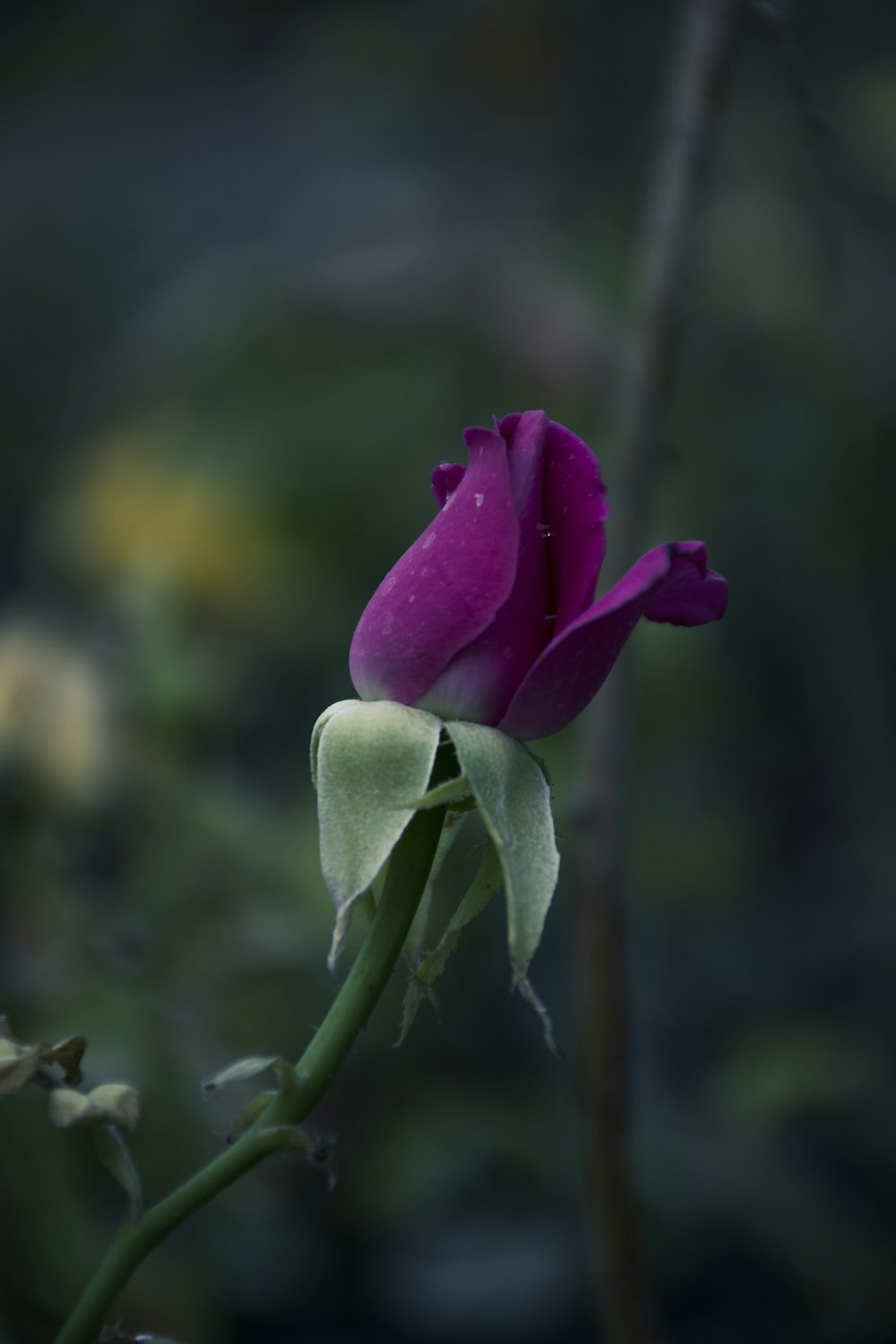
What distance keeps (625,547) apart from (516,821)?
0.77 meters

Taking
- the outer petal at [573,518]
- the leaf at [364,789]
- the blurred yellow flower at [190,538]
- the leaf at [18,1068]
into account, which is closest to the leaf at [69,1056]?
the leaf at [18,1068]

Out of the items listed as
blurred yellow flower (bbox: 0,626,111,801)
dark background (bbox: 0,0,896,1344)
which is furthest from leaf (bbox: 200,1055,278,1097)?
blurred yellow flower (bbox: 0,626,111,801)

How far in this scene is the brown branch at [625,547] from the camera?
3.68ft

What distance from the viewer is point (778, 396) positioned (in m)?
2.69

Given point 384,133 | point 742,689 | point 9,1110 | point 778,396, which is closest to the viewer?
point 9,1110

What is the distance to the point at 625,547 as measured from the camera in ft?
4.09

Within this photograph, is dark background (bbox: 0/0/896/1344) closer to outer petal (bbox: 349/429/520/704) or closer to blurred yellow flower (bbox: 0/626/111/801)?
blurred yellow flower (bbox: 0/626/111/801)

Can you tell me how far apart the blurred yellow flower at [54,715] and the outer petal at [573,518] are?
0.85 m

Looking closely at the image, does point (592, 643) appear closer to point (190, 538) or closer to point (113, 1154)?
point (113, 1154)

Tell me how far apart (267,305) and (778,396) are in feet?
3.53

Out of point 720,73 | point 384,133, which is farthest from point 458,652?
point 384,133

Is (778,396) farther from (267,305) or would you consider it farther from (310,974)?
(310,974)

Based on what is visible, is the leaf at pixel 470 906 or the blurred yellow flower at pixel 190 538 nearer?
the leaf at pixel 470 906

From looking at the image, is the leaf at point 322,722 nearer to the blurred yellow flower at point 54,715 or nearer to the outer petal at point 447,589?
the outer petal at point 447,589
